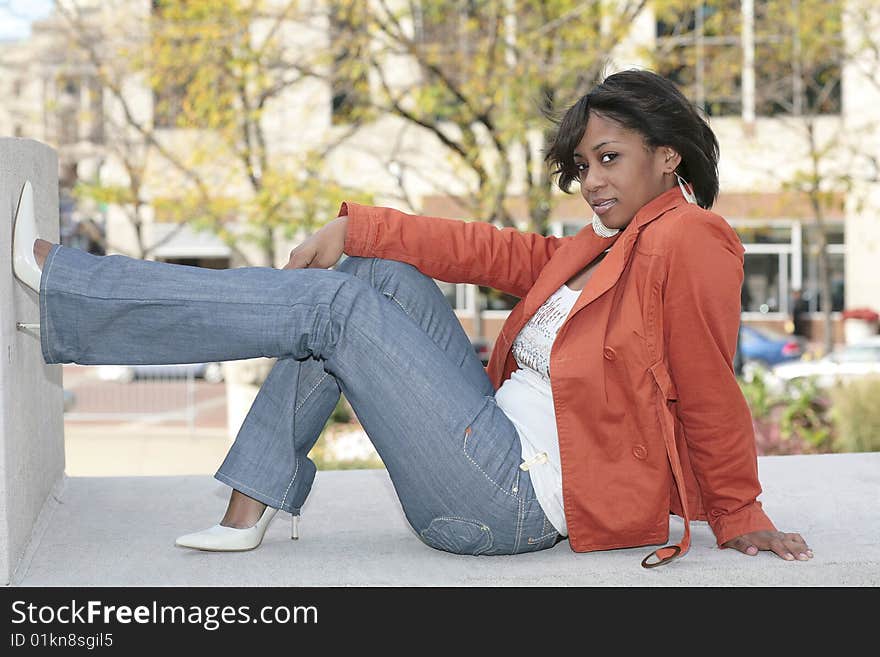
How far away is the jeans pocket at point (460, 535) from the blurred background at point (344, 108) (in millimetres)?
4873

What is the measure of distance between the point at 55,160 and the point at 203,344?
110 centimetres

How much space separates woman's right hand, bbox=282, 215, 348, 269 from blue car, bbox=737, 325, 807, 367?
14.2m

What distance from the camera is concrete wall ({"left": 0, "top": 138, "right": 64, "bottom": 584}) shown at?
2115mm

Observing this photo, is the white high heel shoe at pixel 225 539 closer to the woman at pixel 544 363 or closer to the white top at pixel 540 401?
the woman at pixel 544 363

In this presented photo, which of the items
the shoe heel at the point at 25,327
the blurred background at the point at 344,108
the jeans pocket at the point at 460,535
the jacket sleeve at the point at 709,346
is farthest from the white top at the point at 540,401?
the blurred background at the point at 344,108

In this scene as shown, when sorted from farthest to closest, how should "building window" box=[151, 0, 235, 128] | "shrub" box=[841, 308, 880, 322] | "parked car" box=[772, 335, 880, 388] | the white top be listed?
"shrub" box=[841, 308, 880, 322]
"parked car" box=[772, 335, 880, 388]
"building window" box=[151, 0, 235, 128]
the white top

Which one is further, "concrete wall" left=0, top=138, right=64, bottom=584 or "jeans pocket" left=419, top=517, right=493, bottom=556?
"jeans pocket" left=419, top=517, right=493, bottom=556

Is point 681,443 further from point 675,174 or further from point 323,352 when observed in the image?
point 323,352

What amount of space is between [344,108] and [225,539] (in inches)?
A: 306

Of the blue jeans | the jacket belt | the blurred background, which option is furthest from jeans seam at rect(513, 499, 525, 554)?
the blurred background

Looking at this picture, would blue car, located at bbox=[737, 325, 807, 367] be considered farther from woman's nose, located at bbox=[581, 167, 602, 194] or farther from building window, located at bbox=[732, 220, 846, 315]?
woman's nose, located at bbox=[581, 167, 602, 194]

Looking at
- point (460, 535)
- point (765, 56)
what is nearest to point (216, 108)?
point (765, 56)

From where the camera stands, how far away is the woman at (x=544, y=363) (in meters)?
2.07

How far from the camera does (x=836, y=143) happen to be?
11250mm
